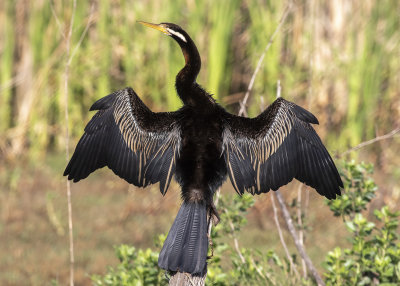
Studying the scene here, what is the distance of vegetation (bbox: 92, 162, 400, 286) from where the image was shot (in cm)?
382

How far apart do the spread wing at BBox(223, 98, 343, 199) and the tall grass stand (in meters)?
3.85

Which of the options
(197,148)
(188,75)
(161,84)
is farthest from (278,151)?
(161,84)

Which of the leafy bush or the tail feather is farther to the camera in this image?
the leafy bush

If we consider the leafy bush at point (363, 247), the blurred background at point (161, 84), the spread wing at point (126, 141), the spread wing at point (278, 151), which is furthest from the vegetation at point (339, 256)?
the blurred background at point (161, 84)

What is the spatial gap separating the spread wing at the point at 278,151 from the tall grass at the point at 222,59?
12.6 feet

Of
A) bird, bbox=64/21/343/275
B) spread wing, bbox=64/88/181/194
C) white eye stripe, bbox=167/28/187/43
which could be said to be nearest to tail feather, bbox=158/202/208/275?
bird, bbox=64/21/343/275

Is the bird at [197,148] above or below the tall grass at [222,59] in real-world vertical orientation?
below

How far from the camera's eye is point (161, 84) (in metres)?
8.26

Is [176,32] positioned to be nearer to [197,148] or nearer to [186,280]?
[197,148]

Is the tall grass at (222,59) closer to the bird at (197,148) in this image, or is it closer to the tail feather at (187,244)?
the bird at (197,148)

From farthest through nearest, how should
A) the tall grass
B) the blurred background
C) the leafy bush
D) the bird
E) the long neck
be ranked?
1. the tall grass
2. the blurred background
3. the leafy bush
4. the long neck
5. the bird

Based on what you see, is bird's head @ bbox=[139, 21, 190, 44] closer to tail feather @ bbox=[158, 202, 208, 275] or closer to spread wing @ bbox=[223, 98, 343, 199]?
spread wing @ bbox=[223, 98, 343, 199]

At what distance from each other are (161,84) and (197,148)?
5.07 m

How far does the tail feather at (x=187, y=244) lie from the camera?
2.89 m
